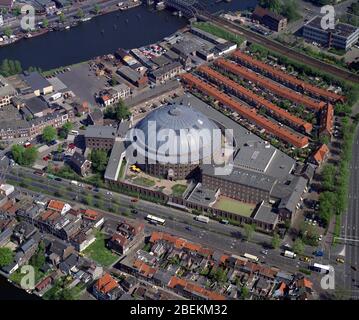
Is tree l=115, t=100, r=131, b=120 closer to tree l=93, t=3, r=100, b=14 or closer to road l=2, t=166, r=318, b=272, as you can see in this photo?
road l=2, t=166, r=318, b=272

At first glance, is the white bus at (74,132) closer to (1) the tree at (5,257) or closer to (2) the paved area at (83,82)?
(2) the paved area at (83,82)

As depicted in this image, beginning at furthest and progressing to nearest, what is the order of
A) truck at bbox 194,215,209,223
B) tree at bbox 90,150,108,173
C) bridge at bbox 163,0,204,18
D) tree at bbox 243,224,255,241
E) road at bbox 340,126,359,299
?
bridge at bbox 163,0,204,18 → tree at bbox 90,150,108,173 → truck at bbox 194,215,209,223 → tree at bbox 243,224,255,241 → road at bbox 340,126,359,299

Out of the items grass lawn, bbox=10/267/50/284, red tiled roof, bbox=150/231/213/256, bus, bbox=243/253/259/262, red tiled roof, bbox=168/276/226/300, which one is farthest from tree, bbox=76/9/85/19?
red tiled roof, bbox=168/276/226/300

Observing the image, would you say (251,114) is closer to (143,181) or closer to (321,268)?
(143,181)

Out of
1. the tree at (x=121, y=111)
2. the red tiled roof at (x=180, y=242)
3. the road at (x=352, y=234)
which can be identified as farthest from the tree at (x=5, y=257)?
the road at (x=352, y=234)

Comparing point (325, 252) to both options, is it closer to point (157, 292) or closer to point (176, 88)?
point (157, 292)

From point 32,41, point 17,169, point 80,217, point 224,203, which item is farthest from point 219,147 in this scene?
point 32,41

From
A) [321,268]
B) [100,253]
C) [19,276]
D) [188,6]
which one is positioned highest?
[188,6]

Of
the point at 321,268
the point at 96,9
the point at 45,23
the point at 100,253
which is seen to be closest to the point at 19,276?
the point at 100,253
